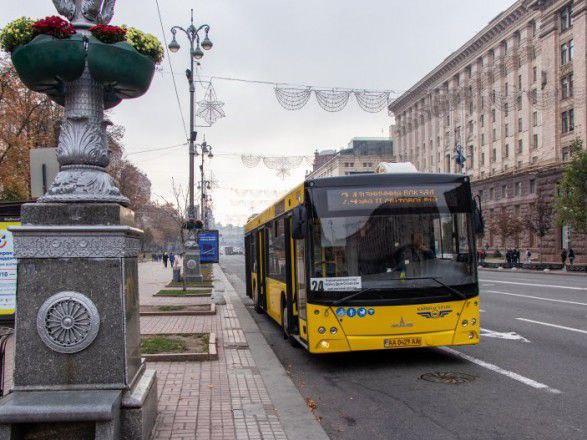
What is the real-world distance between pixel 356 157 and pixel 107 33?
98295 millimetres

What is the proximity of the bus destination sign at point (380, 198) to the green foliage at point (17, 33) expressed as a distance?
5.15m

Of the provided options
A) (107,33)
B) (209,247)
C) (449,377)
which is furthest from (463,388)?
(209,247)

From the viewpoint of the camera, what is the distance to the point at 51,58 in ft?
17.2

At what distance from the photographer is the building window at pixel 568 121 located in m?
52.0

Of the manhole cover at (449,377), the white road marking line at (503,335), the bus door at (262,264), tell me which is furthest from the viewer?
the bus door at (262,264)

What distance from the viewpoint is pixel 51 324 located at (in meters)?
5.04

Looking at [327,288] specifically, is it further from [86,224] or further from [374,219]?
[86,224]

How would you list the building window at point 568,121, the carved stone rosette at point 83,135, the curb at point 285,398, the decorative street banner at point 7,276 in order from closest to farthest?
the carved stone rosette at point 83,135 < the curb at point 285,398 < the decorative street banner at point 7,276 < the building window at point 568,121

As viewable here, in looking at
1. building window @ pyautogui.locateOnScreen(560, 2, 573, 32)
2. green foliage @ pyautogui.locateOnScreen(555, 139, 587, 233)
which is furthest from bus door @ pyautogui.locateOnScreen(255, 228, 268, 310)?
building window @ pyautogui.locateOnScreen(560, 2, 573, 32)

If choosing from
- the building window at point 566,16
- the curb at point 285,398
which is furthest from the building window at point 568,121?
the curb at point 285,398

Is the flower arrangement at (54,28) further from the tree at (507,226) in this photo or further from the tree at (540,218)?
the tree at (507,226)

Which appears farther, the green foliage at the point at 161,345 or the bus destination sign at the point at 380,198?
the green foliage at the point at 161,345

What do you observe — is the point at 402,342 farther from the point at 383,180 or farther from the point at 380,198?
the point at 383,180

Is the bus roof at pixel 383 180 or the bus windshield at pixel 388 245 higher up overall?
the bus roof at pixel 383 180
